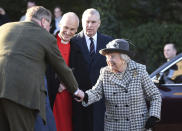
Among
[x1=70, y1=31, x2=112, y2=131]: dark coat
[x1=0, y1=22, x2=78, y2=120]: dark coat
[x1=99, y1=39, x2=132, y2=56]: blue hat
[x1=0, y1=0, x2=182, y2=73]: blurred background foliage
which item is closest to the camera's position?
[x1=0, y1=22, x2=78, y2=120]: dark coat

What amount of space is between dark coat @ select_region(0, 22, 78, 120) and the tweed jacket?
717 millimetres

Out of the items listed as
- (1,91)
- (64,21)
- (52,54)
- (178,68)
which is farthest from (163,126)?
(1,91)

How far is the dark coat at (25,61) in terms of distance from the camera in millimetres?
3855

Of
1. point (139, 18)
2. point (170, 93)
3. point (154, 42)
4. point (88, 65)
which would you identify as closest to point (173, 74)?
point (170, 93)

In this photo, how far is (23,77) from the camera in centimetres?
387

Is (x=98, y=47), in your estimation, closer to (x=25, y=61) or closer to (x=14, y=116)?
(x=25, y=61)

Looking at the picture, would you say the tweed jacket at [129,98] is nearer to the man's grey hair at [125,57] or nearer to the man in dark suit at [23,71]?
the man's grey hair at [125,57]

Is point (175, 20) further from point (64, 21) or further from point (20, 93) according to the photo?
point (20, 93)

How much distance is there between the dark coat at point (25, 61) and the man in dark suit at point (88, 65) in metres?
1.34

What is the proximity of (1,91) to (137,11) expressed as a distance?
39.9 ft

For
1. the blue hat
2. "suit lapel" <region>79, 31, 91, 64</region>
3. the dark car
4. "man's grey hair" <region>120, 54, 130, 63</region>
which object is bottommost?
the dark car

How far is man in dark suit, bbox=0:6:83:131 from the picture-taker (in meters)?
3.86

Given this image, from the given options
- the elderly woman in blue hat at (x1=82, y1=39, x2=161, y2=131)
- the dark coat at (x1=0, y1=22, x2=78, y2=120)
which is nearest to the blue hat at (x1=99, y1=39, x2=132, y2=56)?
the elderly woman in blue hat at (x1=82, y1=39, x2=161, y2=131)

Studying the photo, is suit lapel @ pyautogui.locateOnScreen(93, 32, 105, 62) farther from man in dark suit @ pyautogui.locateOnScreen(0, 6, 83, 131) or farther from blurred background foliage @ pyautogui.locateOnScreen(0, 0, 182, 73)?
blurred background foliage @ pyautogui.locateOnScreen(0, 0, 182, 73)
